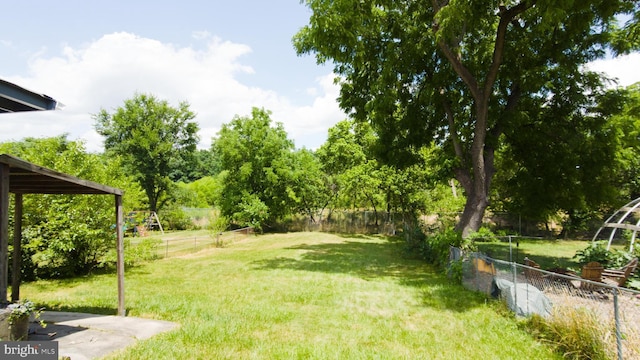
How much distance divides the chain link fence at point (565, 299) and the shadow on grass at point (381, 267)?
0.66 meters

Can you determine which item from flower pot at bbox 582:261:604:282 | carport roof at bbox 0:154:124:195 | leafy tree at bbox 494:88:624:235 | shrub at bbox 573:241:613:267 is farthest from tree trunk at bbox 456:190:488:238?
carport roof at bbox 0:154:124:195

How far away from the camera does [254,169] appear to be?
98.0ft

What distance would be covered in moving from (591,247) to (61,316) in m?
14.6

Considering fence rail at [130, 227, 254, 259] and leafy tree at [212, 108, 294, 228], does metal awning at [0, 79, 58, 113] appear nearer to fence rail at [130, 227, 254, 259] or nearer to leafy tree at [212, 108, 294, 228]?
fence rail at [130, 227, 254, 259]

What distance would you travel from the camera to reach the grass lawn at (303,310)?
18.2 feet

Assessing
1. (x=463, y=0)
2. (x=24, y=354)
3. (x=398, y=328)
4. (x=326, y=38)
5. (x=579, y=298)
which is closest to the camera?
(x=24, y=354)

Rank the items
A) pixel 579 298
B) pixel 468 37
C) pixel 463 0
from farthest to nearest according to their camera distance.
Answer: pixel 468 37, pixel 463 0, pixel 579 298

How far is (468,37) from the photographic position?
15414 mm

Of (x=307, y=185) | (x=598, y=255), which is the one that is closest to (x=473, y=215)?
(x=598, y=255)

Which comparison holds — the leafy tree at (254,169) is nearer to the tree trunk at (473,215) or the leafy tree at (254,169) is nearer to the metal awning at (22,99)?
the tree trunk at (473,215)

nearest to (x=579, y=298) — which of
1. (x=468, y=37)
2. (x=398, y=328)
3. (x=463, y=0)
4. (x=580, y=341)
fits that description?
(x=580, y=341)

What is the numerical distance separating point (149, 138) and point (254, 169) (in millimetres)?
12427

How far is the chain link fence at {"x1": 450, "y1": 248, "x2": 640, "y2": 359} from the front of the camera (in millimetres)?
4801

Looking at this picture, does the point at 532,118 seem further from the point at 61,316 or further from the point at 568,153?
the point at 61,316
